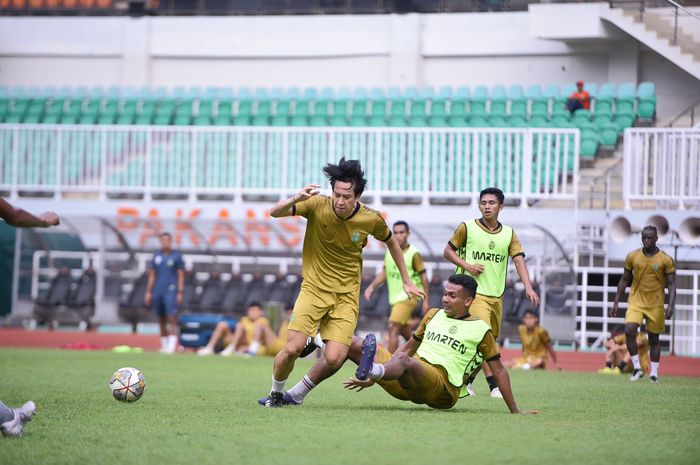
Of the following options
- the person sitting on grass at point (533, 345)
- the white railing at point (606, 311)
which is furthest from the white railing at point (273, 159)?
the person sitting on grass at point (533, 345)

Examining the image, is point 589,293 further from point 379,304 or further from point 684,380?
point 684,380

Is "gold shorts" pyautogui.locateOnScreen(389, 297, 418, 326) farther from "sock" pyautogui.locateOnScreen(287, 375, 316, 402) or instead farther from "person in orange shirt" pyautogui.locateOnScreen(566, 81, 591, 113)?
"person in orange shirt" pyautogui.locateOnScreen(566, 81, 591, 113)

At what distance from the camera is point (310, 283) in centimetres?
1055

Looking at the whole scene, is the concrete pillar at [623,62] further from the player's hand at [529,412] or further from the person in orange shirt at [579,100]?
the player's hand at [529,412]

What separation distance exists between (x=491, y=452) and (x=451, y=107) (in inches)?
896

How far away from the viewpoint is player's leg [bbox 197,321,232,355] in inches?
889

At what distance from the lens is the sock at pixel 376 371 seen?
927 cm

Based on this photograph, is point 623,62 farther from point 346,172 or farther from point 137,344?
point 346,172

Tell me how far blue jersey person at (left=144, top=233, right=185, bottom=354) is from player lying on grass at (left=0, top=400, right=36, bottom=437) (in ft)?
46.9

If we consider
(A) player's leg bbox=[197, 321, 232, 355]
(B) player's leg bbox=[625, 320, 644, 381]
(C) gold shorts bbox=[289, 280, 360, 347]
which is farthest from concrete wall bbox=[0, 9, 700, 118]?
(C) gold shorts bbox=[289, 280, 360, 347]

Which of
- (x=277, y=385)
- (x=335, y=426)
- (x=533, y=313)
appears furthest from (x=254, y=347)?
(x=335, y=426)

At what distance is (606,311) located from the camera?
23.8 meters

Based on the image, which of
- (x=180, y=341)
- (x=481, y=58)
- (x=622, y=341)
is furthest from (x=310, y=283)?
(x=481, y=58)

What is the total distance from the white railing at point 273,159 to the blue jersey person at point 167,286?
3.55 m
